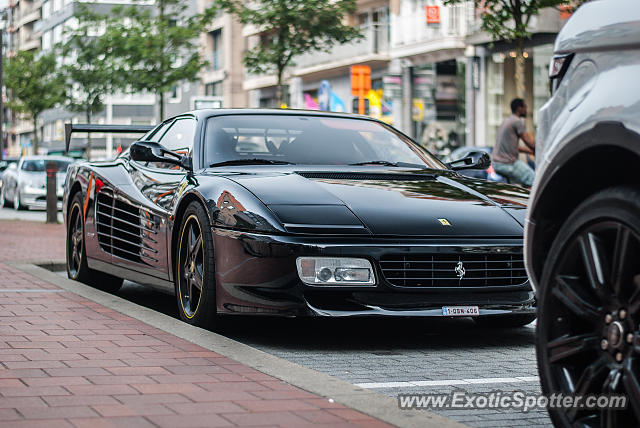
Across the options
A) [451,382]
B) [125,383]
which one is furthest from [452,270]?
[125,383]

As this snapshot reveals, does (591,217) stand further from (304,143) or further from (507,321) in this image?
(304,143)

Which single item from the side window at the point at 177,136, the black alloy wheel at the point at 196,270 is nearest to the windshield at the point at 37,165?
the side window at the point at 177,136

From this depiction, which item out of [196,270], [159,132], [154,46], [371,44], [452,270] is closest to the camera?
[452,270]

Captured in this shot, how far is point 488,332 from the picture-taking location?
7.29 metres

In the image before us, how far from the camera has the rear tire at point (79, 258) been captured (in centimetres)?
930

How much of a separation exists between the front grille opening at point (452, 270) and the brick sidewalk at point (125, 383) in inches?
43.6

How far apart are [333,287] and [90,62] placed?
3883 centimetres

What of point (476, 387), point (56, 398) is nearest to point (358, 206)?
point (476, 387)

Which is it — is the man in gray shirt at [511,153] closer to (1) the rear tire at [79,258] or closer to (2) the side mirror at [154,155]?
(1) the rear tire at [79,258]

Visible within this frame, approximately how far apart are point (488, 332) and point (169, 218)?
2072 millimetres

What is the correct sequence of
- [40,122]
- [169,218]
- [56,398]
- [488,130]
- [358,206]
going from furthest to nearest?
[40,122] → [488,130] → [169,218] → [358,206] → [56,398]

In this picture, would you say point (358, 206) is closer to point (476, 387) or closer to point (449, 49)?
point (476, 387)

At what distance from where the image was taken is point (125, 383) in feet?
16.0

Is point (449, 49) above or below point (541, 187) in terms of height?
above
